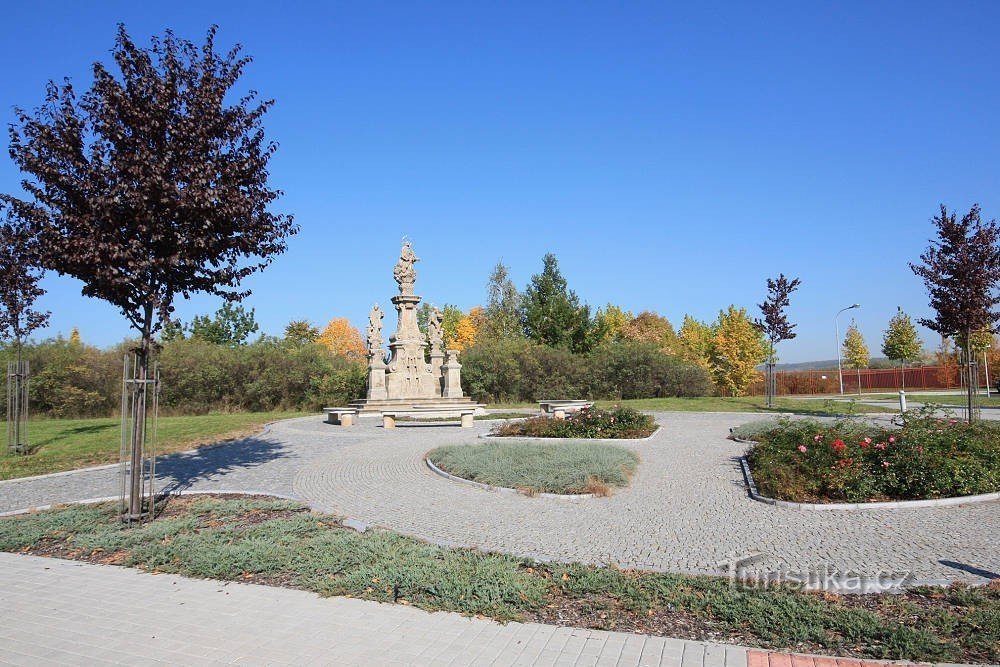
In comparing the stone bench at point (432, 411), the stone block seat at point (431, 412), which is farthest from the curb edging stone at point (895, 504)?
the stone bench at point (432, 411)

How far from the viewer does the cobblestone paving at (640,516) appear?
6012mm

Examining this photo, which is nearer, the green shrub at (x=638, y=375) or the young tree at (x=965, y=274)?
the young tree at (x=965, y=274)

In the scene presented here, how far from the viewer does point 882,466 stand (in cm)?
872

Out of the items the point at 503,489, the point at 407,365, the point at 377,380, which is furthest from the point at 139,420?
the point at 407,365

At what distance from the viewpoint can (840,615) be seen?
436 cm

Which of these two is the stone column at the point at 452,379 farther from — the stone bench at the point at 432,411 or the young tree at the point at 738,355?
the young tree at the point at 738,355

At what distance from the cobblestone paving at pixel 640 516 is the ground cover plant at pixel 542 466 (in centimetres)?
32

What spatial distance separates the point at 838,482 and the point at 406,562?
5909 millimetres

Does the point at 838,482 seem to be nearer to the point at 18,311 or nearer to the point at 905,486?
the point at 905,486

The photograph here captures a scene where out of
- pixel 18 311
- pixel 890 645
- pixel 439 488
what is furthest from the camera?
pixel 18 311

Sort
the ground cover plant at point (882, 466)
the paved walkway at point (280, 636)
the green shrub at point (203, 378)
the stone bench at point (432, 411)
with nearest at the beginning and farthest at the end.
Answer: the paved walkway at point (280, 636) → the ground cover plant at point (882, 466) → the stone bench at point (432, 411) → the green shrub at point (203, 378)

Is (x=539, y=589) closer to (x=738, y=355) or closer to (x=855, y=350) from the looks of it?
(x=738, y=355)

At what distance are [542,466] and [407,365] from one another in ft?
54.7

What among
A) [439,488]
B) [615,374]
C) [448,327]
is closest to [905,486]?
[439,488]
